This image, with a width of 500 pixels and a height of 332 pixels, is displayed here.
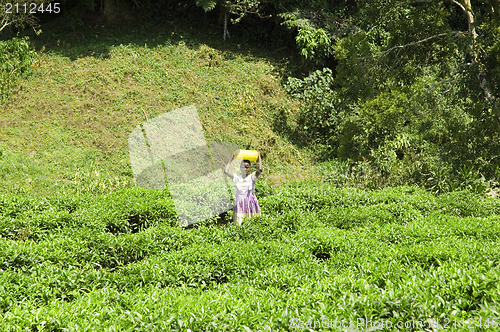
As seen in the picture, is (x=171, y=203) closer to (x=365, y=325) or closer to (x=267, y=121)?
(x=365, y=325)

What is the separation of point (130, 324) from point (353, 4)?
19.3m

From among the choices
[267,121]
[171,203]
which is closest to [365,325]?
[171,203]

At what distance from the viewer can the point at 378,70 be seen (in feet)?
45.8

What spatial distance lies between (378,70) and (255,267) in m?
8.55

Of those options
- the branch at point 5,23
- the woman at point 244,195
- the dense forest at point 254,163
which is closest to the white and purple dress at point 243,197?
the woman at point 244,195

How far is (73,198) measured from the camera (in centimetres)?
1061

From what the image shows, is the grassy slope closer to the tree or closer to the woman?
the tree

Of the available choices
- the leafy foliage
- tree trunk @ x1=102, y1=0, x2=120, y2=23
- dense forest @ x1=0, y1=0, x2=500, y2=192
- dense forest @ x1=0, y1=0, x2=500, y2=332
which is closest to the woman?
dense forest @ x1=0, y1=0, x2=500, y2=332

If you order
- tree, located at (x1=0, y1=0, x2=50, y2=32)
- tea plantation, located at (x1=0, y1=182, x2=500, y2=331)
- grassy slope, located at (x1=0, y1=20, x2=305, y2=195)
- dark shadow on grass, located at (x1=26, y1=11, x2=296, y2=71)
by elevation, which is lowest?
tea plantation, located at (x1=0, y1=182, x2=500, y2=331)

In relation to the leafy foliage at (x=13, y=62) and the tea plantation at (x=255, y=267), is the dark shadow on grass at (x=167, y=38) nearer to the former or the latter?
the leafy foliage at (x=13, y=62)

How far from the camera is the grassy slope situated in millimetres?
14750

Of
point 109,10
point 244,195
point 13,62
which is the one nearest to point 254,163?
point 244,195

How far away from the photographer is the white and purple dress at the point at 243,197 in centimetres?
952

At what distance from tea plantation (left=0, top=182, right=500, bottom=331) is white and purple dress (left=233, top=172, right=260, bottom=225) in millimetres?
607
